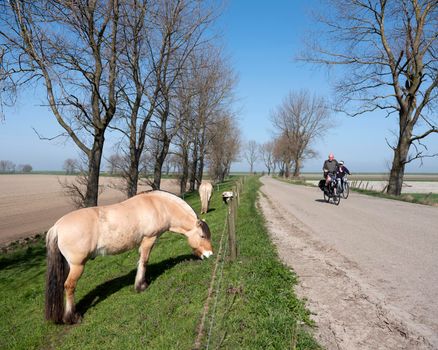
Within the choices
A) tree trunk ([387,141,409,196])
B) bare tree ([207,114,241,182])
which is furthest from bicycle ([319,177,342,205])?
bare tree ([207,114,241,182])

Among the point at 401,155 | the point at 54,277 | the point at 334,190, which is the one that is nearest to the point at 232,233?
the point at 54,277

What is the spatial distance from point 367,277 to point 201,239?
3307mm

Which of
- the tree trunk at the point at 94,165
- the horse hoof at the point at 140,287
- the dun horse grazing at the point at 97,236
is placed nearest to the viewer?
the dun horse grazing at the point at 97,236

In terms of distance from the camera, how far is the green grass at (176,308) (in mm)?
3861

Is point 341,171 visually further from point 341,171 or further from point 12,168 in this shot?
point 12,168

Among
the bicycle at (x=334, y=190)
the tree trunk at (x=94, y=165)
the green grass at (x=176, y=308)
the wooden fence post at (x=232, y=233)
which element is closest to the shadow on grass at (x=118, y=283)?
the green grass at (x=176, y=308)

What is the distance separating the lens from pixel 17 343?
533 cm

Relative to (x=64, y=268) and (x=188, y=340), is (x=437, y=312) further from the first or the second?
(x=64, y=268)

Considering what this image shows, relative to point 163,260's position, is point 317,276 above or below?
above

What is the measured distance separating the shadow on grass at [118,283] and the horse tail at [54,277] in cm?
61

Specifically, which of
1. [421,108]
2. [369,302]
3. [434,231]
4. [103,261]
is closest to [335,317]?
[369,302]

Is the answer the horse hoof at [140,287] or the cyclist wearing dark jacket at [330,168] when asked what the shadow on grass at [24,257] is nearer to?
the horse hoof at [140,287]

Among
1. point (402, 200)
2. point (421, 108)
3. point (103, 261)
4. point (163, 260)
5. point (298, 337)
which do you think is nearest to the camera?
point (298, 337)

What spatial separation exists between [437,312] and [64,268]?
5757mm
